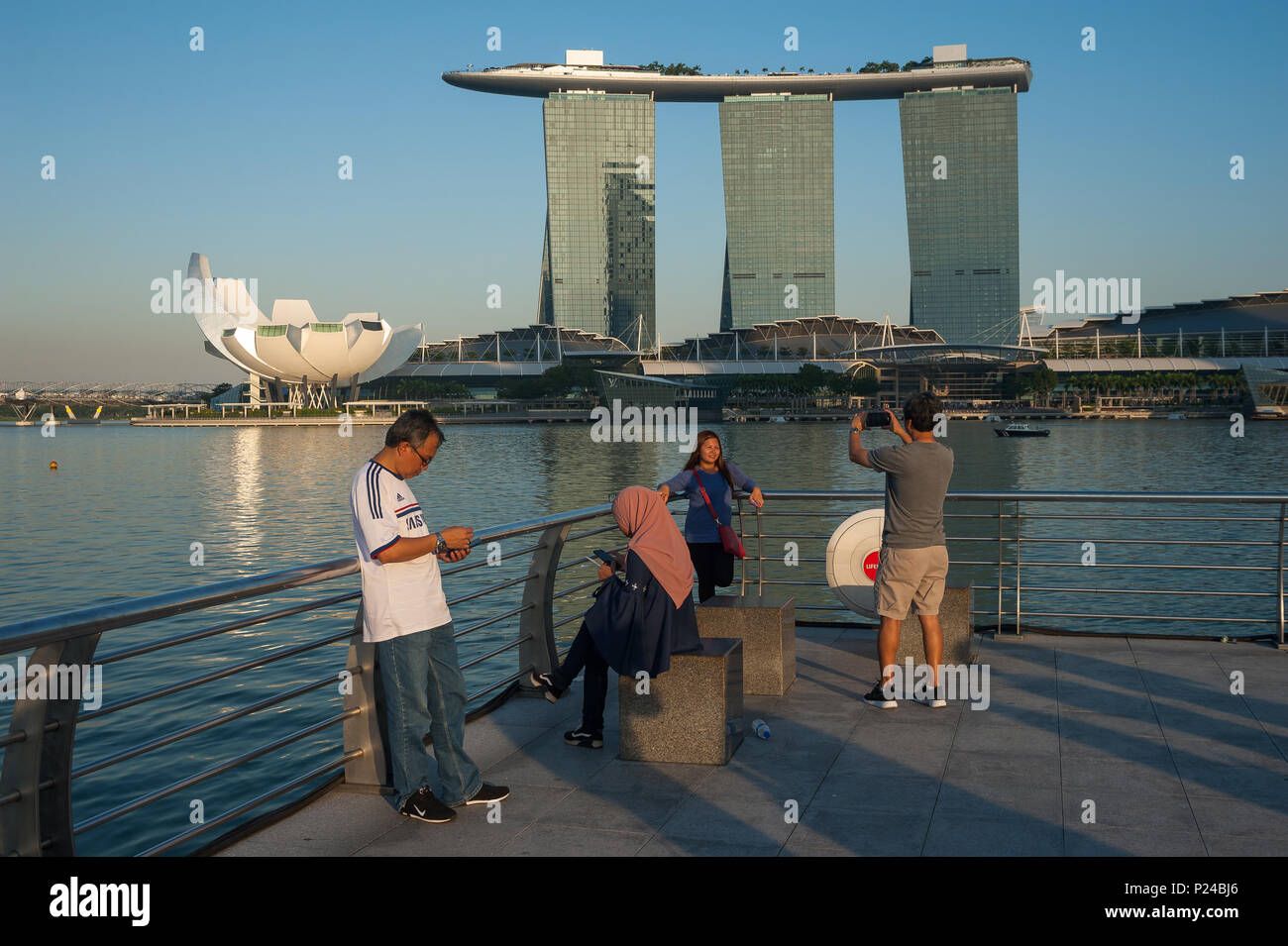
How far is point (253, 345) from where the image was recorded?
4808 inches

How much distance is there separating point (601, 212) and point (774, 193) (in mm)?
26380

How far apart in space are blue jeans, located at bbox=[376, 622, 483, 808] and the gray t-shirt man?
105 inches

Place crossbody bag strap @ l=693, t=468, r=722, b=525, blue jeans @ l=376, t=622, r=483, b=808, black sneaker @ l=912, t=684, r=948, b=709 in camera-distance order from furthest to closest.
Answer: crossbody bag strap @ l=693, t=468, r=722, b=525, black sneaker @ l=912, t=684, r=948, b=709, blue jeans @ l=376, t=622, r=483, b=808

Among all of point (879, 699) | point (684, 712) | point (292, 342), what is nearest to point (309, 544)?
point (879, 699)

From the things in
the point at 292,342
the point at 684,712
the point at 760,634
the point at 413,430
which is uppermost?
the point at 292,342

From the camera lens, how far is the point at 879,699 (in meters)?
6.26

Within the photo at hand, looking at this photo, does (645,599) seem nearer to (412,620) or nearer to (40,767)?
(412,620)

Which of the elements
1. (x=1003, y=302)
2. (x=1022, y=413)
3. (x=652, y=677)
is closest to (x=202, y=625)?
(x=652, y=677)

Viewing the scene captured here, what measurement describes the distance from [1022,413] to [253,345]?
89501mm

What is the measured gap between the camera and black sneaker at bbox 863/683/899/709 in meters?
6.13

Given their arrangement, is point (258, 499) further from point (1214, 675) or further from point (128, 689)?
point (1214, 675)

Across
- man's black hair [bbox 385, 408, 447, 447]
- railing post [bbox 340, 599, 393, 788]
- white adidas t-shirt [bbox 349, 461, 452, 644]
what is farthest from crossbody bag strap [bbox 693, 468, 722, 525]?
man's black hair [bbox 385, 408, 447, 447]

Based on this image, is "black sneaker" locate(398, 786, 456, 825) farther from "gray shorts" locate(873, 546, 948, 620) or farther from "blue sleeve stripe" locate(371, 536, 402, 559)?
"gray shorts" locate(873, 546, 948, 620)

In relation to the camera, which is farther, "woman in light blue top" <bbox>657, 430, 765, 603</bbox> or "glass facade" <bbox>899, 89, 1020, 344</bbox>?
"glass facade" <bbox>899, 89, 1020, 344</bbox>
